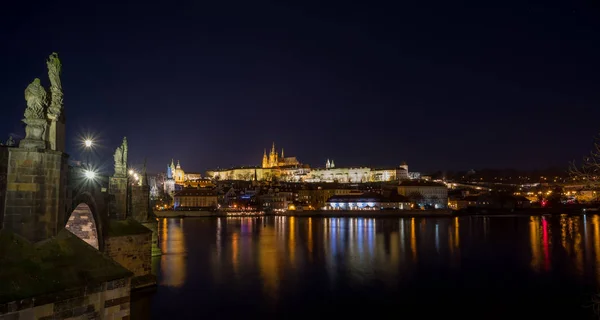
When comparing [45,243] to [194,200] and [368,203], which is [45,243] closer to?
[368,203]

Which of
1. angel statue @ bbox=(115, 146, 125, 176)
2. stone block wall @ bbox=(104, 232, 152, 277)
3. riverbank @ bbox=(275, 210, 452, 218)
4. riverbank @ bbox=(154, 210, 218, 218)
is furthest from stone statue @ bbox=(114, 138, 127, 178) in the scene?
riverbank @ bbox=(275, 210, 452, 218)

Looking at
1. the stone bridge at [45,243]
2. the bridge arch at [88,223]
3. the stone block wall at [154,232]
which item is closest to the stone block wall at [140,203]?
the stone block wall at [154,232]

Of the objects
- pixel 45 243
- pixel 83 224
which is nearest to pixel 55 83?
pixel 45 243

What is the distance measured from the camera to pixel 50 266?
840 cm

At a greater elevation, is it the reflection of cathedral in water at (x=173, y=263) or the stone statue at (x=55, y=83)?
the stone statue at (x=55, y=83)

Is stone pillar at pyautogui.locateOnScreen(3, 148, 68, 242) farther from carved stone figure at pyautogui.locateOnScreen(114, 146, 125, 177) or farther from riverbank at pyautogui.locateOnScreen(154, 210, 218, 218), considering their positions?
riverbank at pyautogui.locateOnScreen(154, 210, 218, 218)

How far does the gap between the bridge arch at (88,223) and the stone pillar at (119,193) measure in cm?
235

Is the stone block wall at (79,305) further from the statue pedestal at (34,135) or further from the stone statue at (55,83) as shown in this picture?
the stone statue at (55,83)

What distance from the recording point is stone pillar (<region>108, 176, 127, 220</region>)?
19.0 metres

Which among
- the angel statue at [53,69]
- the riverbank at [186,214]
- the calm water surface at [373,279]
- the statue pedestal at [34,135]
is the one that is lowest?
the calm water surface at [373,279]

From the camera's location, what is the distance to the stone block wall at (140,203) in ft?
85.1

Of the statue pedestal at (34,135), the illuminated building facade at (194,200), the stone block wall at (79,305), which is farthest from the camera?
the illuminated building facade at (194,200)

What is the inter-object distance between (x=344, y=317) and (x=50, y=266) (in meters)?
11.7

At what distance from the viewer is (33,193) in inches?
353
